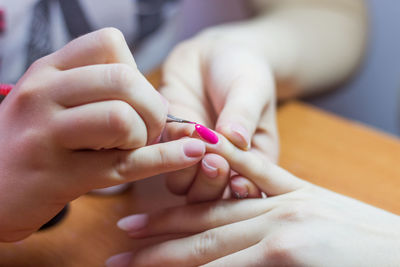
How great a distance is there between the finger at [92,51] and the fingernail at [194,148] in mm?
95

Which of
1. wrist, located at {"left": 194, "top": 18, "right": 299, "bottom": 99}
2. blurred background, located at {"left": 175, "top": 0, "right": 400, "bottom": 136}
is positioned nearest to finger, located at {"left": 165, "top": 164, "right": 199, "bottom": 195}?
wrist, located at {"left": 194, "top": 18, "right": 299, "bottom": 99}

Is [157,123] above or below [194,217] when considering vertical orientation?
above

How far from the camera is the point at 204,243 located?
1.40 feet

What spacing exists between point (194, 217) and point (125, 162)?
0.12 metres

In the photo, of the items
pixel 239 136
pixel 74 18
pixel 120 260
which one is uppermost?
pixel 74 18

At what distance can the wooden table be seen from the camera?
18.1 inches

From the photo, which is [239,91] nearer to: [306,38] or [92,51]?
[92,51]

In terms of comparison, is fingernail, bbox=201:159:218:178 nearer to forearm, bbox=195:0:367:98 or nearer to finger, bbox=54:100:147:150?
finger, bbox=54:100:147:150

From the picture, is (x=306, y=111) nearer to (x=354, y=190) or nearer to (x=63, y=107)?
(x=354, y=190)

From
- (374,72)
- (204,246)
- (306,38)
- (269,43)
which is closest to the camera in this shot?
(204,246)

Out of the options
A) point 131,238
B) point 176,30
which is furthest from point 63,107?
point 176,30

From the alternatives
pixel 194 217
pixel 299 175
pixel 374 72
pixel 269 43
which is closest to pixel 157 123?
pixel 194 217

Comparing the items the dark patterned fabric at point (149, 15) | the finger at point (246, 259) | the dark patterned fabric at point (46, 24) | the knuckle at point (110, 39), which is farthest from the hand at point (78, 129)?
the dark patterned fabric at point (149, 15)

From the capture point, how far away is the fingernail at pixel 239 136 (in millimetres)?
433
